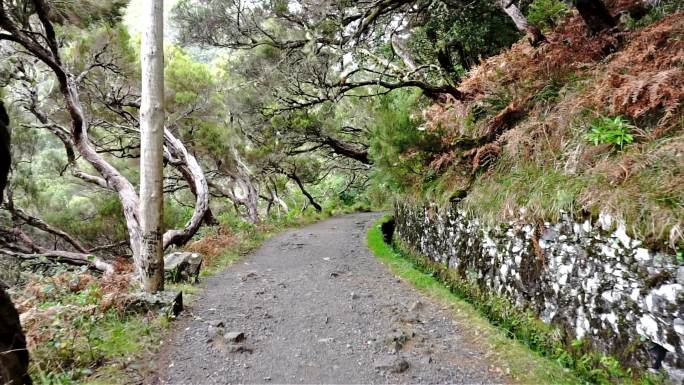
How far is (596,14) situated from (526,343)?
15.5 ft

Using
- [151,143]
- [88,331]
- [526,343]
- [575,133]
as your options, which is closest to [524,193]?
[575,133]

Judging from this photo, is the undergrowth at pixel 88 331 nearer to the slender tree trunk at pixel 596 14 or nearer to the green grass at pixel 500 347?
the green grass at pixel 500 347

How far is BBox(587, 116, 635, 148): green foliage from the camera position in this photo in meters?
4.01

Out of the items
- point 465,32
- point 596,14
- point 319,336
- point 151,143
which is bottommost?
point 319,336

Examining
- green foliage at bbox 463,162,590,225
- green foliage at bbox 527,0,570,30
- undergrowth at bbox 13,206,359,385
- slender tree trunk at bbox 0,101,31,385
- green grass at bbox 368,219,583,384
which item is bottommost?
green grass at bbox 368,219,583,384

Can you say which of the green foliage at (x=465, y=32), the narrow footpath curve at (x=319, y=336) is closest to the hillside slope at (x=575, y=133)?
the green foliage at (x=465, y=32)

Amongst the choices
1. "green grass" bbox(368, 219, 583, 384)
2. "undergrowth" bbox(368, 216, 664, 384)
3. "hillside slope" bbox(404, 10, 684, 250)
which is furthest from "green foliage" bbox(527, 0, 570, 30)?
"green grass" bbox(368, 219, 583, 384)

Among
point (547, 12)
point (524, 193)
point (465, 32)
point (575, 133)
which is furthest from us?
point (465, 32)

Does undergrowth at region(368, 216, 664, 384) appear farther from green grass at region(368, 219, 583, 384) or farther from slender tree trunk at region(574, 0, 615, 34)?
slender tree trunk at region(574, 0, 615, 34)

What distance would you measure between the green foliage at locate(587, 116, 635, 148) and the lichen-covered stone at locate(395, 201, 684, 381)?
95cm

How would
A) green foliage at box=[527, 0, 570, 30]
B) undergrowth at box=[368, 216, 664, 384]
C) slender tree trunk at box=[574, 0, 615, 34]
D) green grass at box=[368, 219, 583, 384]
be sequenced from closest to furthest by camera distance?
undergrowth at box=[368, 216, 664, 384], green grass at box=[368, 219, 583, 384], slender tree trunk at box=[574, 0, 615, 34], green foliage at box=[527, 0, 570, 30]

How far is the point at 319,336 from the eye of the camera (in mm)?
4695

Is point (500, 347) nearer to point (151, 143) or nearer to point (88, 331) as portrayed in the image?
point (88, 331)

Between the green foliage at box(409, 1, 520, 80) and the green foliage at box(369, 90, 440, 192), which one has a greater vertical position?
the green foliage at box(409, 1, 520, 80)
